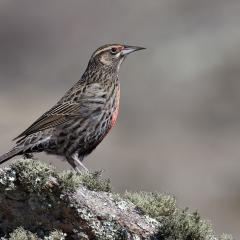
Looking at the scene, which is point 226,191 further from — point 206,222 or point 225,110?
point 206,222

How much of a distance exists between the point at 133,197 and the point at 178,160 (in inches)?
970

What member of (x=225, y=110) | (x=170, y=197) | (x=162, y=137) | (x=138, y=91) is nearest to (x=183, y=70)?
(x=138, y=91)

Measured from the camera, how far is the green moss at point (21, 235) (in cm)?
1075

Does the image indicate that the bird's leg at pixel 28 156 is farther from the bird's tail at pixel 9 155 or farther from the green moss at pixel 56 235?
the green moss at pixel 56 235

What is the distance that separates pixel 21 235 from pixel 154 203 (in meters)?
1.77

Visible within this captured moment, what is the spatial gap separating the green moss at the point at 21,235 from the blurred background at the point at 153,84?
8609mm

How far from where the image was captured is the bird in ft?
48.2

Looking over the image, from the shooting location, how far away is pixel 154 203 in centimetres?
1202

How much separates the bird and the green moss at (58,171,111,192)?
2.37 metres

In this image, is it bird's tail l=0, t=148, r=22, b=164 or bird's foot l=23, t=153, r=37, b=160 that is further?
bird's tail l=0, t=148, r=22, b=164

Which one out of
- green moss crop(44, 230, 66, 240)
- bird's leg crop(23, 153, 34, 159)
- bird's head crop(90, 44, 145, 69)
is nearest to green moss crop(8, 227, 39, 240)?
green moss crop(44, 230, 66, 240)

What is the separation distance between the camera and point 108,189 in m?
11.9

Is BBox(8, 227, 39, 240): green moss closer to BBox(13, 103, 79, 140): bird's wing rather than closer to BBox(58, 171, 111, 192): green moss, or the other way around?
BBox(58, 171, 111, 192): green moss

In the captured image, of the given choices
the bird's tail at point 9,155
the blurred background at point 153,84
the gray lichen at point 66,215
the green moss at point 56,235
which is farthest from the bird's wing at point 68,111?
the blurred background at point 153,84
